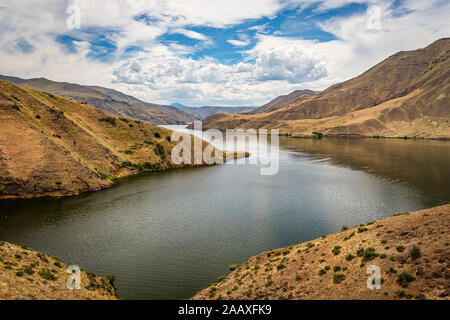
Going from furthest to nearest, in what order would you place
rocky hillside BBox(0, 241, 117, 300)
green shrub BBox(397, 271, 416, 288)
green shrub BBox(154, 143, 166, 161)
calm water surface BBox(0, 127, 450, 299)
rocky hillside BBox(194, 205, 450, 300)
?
1. green shrub BBox(154, 143, 166, 161)
2. calm water surface BBox(0, 127, 450, 299)
3. rocky hillside BBox(0, 241, 117, 300)
4. rocky hillside BBox(194, 205, 450, 300)
5. green shrub BBox(397, 271, 416, 288)

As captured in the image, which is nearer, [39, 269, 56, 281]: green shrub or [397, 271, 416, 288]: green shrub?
[397, 271, 416, 288]: green shrub

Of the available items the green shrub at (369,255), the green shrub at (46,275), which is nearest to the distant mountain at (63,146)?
the green shrub at (46,275)

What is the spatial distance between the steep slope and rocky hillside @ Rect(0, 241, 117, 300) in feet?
118

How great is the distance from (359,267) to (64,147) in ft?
232

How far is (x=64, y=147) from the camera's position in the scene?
69.3m

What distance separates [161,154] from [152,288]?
75.1 meters

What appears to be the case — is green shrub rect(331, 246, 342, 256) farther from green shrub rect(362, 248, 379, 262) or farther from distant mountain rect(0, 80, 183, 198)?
distant mountain rect(0, 80, 183, 198)

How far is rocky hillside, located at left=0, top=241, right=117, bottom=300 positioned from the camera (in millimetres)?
19203

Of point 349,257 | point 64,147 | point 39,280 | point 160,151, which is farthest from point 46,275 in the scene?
point 160,151

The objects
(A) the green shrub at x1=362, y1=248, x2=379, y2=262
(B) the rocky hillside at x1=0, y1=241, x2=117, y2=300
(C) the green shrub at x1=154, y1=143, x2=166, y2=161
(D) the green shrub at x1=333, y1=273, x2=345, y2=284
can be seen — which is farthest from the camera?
(C) the green shrub at x1=154, y1=143, x2=166, y2=161

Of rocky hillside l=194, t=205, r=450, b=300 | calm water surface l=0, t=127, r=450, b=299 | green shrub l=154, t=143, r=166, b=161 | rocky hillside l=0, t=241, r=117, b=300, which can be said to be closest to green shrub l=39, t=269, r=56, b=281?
rocky hillside l=0, t=241, r=117, b=300

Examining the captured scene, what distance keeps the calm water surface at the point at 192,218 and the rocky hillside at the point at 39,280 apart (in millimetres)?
2509

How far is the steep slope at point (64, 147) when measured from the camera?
5784cm

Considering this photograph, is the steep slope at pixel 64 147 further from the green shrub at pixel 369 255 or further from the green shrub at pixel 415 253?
the green shrub at pixel 415 253
